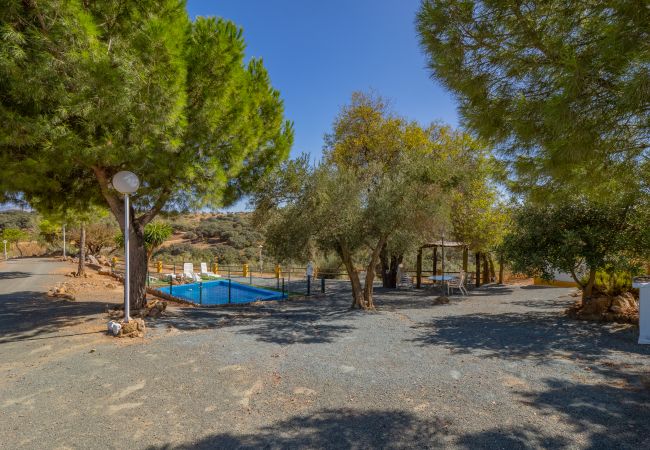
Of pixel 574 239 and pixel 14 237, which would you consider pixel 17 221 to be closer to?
pixel 14 237

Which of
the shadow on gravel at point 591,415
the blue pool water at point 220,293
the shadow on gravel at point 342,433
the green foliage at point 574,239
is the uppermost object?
the green foliage at point 574,239

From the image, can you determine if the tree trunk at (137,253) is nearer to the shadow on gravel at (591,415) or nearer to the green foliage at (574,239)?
the shadow on gravel at (591,415)

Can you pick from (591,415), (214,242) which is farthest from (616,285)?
(214,242)

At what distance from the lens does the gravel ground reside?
10.5 feet

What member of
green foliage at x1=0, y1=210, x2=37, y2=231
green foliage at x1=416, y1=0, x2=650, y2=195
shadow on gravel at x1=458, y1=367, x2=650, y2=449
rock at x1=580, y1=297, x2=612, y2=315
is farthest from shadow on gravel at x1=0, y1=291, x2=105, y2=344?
green foliage at x1=0, y1=210, x2=37, y2=231

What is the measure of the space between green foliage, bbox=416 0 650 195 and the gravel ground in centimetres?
270

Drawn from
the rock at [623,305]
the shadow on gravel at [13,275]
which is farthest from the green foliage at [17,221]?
the rock at [623,305]

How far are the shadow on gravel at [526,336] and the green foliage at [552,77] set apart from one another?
2920 millimetres

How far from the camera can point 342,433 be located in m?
3.24

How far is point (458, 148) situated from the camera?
14898 mm

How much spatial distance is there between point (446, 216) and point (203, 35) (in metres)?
7.33

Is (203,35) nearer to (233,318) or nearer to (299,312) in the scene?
(233,318)

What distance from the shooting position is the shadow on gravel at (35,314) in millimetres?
6953

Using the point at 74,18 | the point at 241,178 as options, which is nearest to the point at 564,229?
the point at 241,178
